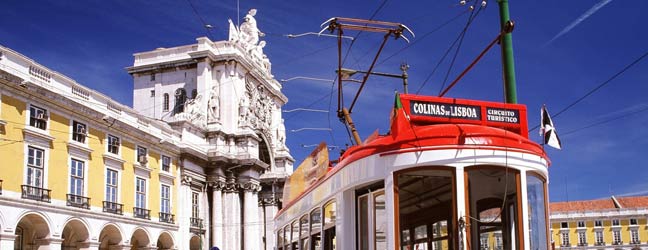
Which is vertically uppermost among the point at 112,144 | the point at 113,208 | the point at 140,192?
the point at 112,144

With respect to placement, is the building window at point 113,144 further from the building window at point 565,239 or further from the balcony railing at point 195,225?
the building window at point 565,239

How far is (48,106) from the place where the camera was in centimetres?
2680

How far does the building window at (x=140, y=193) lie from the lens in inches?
1291

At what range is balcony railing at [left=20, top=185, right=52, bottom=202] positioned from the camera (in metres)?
25.0

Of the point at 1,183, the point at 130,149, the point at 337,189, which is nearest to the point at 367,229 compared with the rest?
the point at 337,189

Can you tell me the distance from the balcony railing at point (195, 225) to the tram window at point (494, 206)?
32870 mm

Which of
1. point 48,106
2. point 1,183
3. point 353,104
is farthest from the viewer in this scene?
point 48,106

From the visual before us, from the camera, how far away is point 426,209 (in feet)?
26.4

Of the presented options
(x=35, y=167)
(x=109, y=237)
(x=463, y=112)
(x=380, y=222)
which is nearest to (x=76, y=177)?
(x=35, y=167)

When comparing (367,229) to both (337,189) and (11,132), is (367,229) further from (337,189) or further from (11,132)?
(11,132)

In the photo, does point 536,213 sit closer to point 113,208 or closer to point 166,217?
point 113,208

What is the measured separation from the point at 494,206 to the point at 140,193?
90.3ft

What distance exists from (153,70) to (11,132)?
2252 centimetres

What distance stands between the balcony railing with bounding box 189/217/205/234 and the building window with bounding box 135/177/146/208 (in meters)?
5.84
